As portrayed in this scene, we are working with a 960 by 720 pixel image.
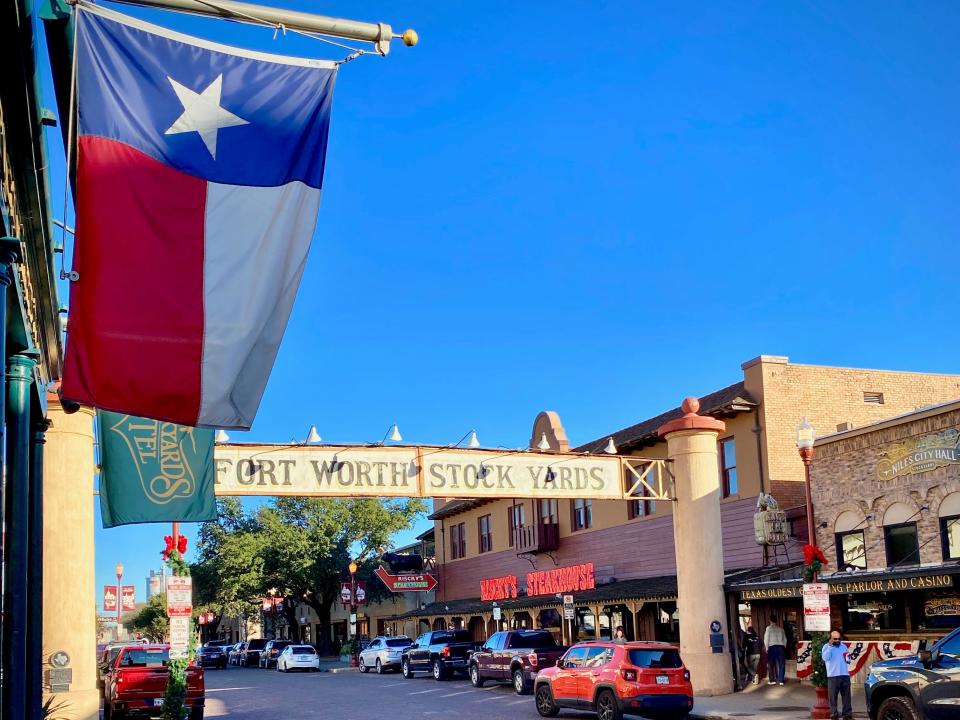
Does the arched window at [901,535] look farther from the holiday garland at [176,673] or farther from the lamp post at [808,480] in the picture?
the holiday garland at [176,673]

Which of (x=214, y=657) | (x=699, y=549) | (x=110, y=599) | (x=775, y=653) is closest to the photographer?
(x=699, y=549)

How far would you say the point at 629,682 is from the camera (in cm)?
2011

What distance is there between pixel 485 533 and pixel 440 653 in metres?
12.2

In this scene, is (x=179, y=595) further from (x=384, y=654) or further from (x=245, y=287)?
(x=384, y=654)

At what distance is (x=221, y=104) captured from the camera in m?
6.92

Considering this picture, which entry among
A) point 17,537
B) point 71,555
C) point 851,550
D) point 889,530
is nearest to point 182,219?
point 17,537

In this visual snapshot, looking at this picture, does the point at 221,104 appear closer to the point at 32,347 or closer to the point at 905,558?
the point at 32,347

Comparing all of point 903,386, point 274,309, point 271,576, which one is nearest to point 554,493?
point 903,386

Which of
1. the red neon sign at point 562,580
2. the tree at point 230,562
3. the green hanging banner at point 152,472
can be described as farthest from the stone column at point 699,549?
the tree at point 230,562

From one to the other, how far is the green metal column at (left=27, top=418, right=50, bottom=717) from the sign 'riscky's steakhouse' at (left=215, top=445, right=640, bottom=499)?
11840 mm

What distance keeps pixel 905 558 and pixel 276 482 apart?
14.2m

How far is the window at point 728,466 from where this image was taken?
3153cm

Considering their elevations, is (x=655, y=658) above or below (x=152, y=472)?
below

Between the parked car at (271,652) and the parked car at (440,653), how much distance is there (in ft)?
55.1
